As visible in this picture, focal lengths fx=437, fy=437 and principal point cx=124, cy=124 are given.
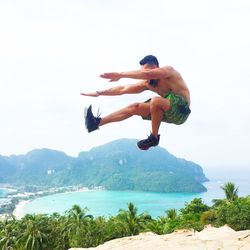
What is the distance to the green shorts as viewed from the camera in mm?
5570

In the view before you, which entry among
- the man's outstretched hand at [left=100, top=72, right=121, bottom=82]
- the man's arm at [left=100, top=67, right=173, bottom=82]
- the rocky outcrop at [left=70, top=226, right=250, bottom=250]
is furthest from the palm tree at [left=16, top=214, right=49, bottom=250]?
the man's outstretched hand at [left=100, top=72, right=121, bottom=82]

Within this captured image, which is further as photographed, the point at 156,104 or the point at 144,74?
the point at 156,104

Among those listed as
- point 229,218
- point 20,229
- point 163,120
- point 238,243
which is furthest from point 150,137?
point 20,229

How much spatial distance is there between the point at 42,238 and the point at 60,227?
9.25 feet

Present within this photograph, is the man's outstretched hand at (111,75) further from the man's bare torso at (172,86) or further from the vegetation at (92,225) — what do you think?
the vegetation at (92,225)

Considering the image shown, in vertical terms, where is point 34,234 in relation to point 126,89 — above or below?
below

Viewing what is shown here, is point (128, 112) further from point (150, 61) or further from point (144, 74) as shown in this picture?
point (144, 74)

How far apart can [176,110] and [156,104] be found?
0.94 feet

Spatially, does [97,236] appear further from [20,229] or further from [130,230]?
[20,229]

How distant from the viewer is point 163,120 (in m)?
5.88

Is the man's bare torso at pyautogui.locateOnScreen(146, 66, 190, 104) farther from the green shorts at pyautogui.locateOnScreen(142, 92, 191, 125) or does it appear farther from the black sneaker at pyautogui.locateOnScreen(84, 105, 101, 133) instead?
the black sneaker at pyautogui.locateOnScreen(84, 105, 101, 133)

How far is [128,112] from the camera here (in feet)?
Result: 18.9

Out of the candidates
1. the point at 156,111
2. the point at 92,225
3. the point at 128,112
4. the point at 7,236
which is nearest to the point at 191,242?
the point at 128,112

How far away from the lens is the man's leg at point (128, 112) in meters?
5.69
